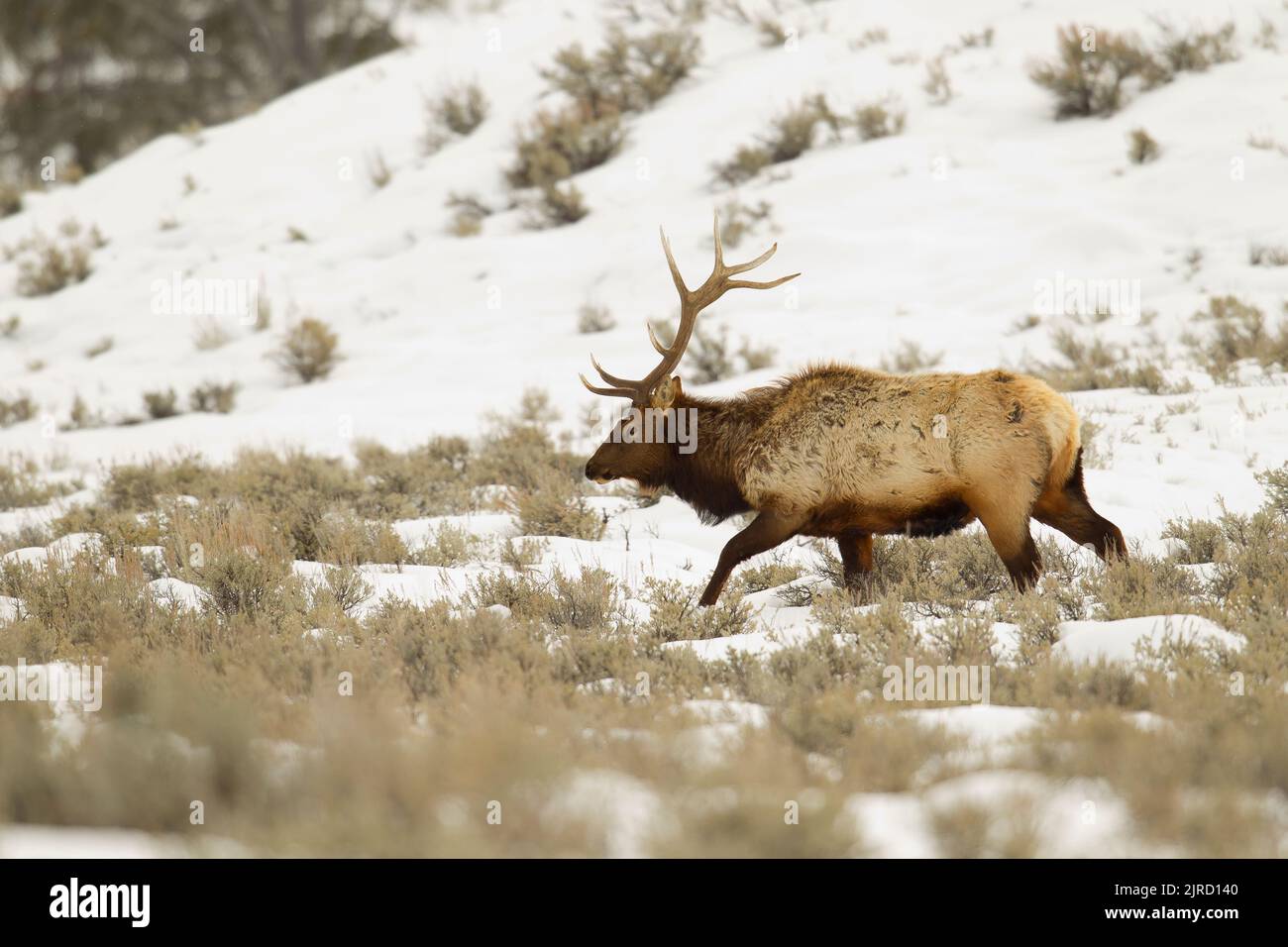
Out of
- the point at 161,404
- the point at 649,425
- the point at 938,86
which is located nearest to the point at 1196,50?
the point at 938,86

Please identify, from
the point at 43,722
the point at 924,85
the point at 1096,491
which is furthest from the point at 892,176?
the point at 43,722

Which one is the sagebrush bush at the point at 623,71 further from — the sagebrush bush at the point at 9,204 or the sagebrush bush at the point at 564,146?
the sagebrush bush at the point at 9,204

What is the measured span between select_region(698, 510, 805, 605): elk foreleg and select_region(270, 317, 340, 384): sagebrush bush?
334 inches

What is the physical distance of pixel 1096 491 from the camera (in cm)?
768

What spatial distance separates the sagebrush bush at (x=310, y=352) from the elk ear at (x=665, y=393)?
760 centimetres

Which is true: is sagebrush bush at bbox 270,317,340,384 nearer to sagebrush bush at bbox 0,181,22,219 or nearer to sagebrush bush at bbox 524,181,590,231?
sagebrush bush at bbox 524,181,590,231

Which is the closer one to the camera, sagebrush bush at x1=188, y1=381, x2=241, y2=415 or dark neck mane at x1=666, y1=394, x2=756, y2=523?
dark neck mane at x1=666, y1=394, x2=756, y2=523

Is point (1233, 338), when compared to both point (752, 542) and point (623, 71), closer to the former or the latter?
point (752, 542)

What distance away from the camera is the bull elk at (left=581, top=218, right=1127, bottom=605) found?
574cm

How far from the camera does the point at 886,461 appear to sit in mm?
5938

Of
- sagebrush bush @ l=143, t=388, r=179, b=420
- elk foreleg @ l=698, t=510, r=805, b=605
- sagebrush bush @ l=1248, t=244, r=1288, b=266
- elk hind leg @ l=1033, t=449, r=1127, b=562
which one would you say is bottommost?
sagebrush bush @ l=143, t=388, r=179, b=420

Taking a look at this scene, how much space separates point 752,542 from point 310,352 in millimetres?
8700

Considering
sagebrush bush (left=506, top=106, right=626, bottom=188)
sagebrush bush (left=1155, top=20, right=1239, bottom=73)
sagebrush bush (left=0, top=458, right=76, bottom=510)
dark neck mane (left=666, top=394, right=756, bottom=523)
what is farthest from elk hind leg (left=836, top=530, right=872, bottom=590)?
sagebrush bush (left=1155, top=20, right=1239, bottom=73)

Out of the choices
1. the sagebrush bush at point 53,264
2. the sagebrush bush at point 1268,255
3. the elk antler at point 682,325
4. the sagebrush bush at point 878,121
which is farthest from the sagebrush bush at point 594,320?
the sagebrush bush at point 53,264
